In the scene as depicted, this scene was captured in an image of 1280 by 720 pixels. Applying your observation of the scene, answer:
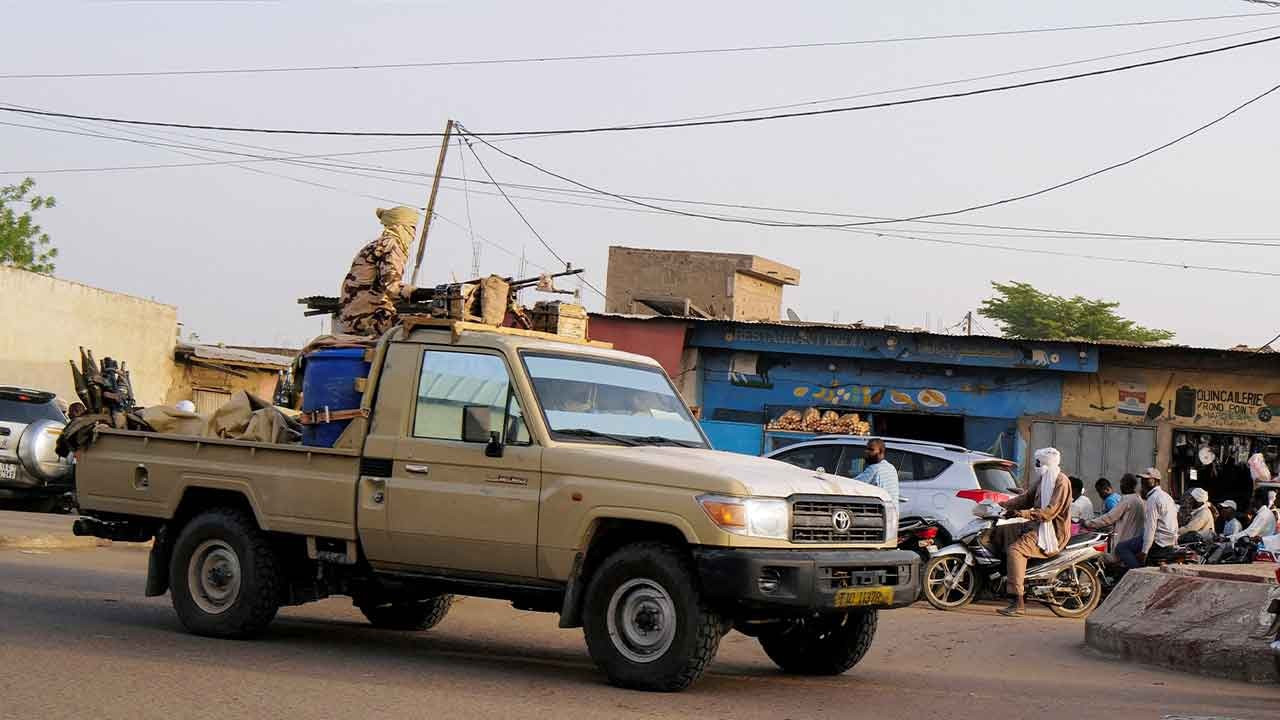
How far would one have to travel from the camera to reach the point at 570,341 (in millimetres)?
9820

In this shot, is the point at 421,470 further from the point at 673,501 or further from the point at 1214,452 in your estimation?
the point at 1214,452

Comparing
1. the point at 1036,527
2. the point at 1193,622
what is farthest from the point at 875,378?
the point at 1193,622

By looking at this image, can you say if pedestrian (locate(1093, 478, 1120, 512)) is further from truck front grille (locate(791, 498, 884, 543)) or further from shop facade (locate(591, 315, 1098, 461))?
truck front grille (locate(791, 498, 884, 543))

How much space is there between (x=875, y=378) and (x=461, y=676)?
18.7 metres

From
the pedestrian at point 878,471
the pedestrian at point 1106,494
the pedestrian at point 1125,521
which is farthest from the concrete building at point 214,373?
the pedestrian at point 1125,521

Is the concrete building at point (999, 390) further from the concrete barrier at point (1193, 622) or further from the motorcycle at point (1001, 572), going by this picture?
A: the concrete barrier at point (1193, 622)

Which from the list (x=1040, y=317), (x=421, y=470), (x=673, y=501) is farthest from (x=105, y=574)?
(x=1040, y=317)

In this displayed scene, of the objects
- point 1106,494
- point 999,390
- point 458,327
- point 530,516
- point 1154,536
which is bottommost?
point 1154,536

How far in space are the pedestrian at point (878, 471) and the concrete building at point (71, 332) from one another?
18797 millimetres

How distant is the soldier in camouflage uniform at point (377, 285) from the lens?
10844 millimetres

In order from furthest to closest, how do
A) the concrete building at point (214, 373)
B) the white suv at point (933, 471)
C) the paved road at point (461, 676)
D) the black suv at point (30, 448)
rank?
the concrete building at point (214, 373) → the black suv at point (30, 448) → the white suv at point (933, 471) → the paved road at point (461, 676)

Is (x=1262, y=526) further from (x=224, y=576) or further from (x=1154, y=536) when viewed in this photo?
(x=224, y=576)

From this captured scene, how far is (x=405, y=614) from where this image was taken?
11.4 metres

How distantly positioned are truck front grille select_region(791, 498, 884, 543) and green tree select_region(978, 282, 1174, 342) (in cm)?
3928
